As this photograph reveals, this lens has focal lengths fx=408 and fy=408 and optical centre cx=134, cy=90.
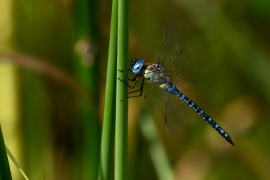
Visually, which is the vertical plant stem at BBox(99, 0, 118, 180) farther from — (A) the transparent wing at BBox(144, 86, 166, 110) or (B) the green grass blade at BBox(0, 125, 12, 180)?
(A) the transparent wing at BBox(144, 86, 166, 110)

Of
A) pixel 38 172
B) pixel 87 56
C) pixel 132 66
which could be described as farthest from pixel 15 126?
pixel 132 66

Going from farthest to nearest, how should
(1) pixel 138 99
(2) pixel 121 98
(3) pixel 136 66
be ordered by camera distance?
(1) pixel 138 99 → (3) pixel 136 66 → (2) pixel 121 98

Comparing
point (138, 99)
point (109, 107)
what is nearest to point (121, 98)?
point (109, 107)

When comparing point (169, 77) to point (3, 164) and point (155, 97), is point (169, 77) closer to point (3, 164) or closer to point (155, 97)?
point (155, 97)

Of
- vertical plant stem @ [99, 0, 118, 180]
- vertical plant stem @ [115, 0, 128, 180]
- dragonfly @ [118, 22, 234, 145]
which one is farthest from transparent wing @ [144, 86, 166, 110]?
vertical plant stem @ [115, 0, 128, 180]

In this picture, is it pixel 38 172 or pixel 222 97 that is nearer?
pixel 38 172

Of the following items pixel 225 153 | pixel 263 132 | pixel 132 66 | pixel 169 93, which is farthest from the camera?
pixel 263 132

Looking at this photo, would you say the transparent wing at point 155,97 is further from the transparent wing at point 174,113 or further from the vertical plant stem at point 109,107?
the vertical plant stem at point 109,107

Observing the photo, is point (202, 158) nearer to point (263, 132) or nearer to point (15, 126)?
point (263, 132)
